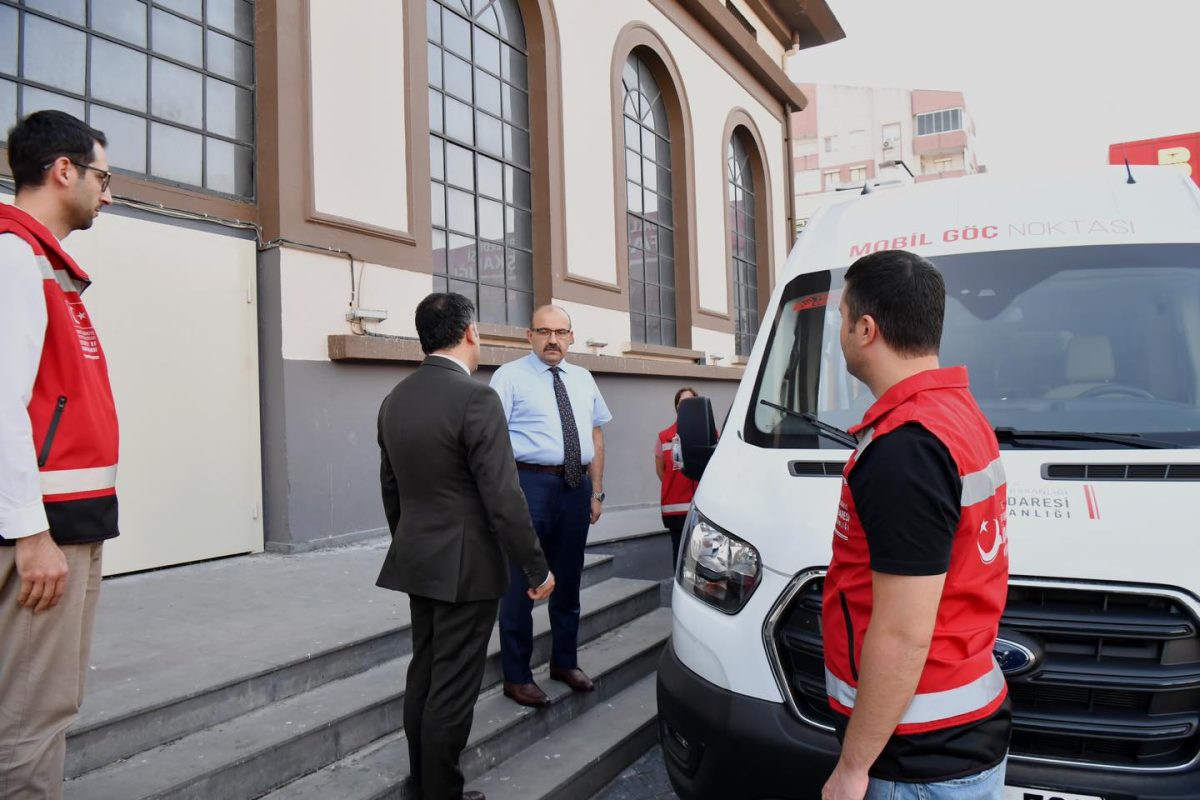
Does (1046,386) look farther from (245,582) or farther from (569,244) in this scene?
(569,244)

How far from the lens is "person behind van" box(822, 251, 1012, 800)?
145cm

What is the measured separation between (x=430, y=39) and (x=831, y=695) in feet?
26.8

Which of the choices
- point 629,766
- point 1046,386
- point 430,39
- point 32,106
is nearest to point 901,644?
point 1046,386

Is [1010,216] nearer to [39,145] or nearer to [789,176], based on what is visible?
[39,145]

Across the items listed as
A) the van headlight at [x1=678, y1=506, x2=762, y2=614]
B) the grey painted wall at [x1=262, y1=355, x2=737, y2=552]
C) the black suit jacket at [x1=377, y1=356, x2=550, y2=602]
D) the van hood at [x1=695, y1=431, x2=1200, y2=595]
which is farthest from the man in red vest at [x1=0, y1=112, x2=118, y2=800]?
the grey painted wall at [x1=262, y1=355, x2=737, y2=552]

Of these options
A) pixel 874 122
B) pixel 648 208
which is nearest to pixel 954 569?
pixel 648 208

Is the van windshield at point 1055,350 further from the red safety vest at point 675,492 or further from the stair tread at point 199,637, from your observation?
the red safety vest at point 675,492

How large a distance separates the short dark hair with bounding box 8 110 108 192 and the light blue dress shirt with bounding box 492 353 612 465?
2.13 m

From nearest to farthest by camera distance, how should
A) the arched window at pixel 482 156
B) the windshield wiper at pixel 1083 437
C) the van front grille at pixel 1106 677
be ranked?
the van front grille at pixel 1106 677, the windshield wiper at pixel 1083 437, the arched window at pixel 482 156

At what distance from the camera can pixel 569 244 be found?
1016 cm

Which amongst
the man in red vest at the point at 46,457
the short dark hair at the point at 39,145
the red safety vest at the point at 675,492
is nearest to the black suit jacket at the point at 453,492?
the man in red vest at the point at 46,457

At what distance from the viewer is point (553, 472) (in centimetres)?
413

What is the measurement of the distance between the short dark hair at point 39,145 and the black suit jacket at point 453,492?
1272mm

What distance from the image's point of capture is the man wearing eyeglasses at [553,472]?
13.3 ft
